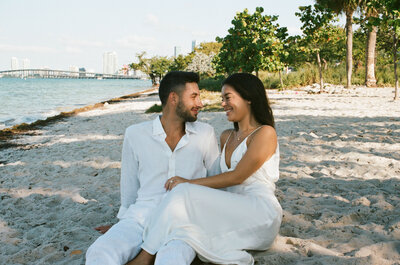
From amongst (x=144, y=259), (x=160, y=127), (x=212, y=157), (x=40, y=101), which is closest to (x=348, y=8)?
(x=212, y=157)

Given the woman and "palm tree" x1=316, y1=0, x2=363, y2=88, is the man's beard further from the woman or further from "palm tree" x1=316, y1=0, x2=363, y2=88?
"palm tree" x1=316, y1=0, x2=363, y2=88

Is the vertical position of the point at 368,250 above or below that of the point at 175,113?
below

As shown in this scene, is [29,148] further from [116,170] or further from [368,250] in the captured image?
[368,250]

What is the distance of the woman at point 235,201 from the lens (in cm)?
244

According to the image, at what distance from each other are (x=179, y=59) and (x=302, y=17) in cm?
4288

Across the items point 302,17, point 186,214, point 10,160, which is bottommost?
point 10,160

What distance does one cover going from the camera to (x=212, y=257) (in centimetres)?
244

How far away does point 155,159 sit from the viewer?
2994 mm

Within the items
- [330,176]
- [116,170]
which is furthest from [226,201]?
[116,170]

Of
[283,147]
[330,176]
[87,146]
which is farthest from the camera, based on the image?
[87,146]

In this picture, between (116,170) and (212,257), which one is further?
(116,170)

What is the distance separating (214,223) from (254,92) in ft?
Result: 3.91

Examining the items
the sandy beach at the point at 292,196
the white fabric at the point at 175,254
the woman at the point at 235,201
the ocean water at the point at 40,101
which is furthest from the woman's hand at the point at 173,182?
the ocean water at the point at 40,101

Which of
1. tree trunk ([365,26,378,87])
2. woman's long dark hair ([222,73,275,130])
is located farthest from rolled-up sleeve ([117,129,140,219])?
tree trunk ([365,26,378,87])
